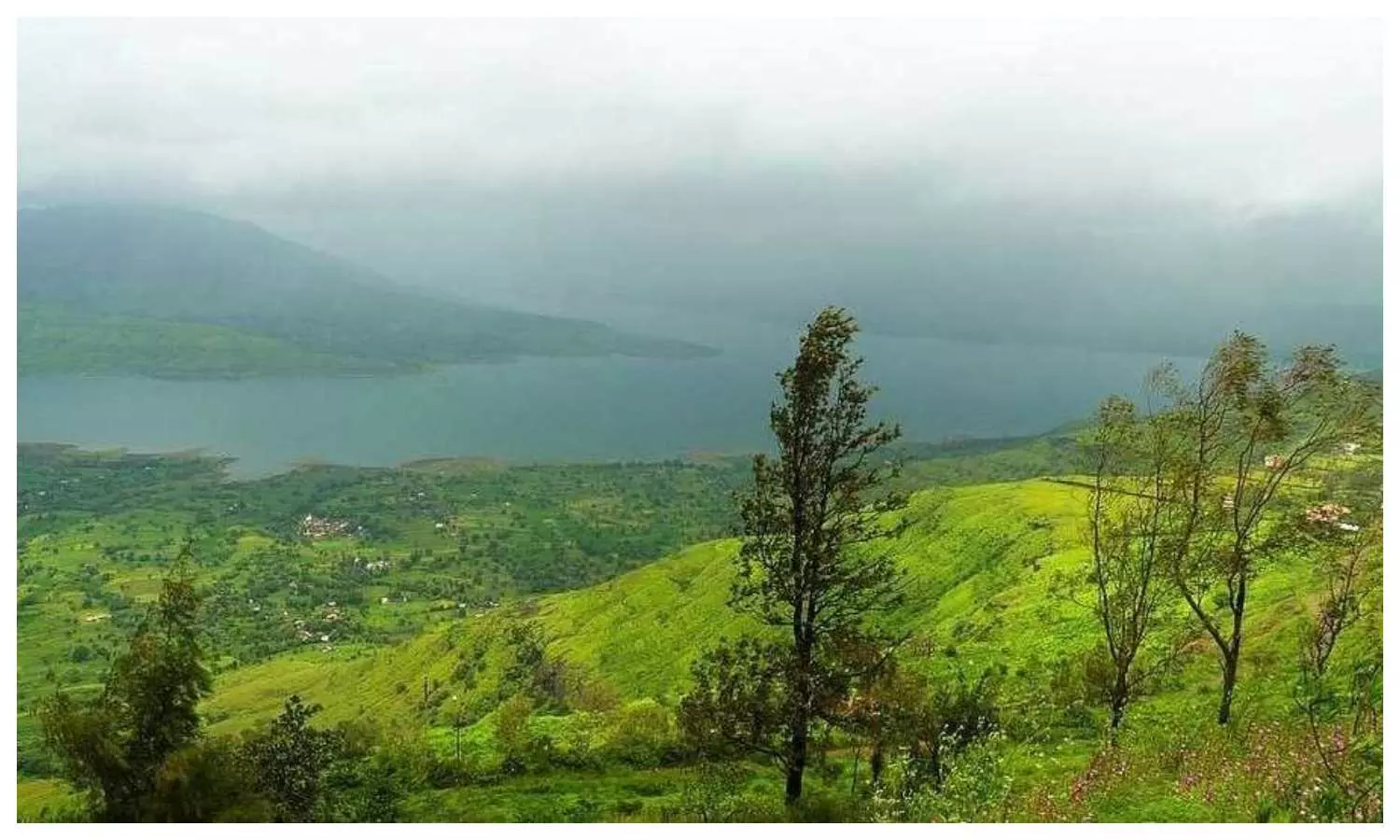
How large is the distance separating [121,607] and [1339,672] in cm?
14443

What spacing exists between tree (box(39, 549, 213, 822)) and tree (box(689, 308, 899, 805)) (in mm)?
7075

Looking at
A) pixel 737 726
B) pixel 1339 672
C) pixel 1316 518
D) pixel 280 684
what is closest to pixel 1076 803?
pixel 737 726

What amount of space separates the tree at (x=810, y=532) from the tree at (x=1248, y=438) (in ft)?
18.3

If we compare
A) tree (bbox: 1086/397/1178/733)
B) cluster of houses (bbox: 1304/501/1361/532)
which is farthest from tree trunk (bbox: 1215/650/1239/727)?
cluster of houses (bbox: 1304/501/1361/532)

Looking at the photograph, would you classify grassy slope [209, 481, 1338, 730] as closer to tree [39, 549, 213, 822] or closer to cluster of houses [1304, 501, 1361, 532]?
Result: cluster of houses [1304, 501, 1361, 532]

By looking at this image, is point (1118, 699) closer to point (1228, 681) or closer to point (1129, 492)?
point (1228, 681)

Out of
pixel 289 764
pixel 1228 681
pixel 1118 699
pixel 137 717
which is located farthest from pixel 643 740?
pixel 1228 681

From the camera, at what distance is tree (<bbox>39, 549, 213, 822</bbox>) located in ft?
37.4

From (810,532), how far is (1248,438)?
24.8 feet

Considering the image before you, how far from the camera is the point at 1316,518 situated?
14.9 m

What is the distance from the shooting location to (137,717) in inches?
466

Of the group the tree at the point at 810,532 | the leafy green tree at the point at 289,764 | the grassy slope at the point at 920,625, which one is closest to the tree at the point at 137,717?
the leafy green tree at the point at 289,764
